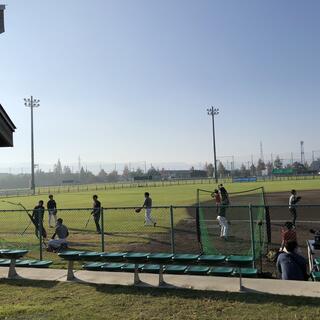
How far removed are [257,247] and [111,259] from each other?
5.99 m

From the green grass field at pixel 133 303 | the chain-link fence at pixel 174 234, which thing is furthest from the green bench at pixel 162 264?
the chain-link fence at pixel 174 234

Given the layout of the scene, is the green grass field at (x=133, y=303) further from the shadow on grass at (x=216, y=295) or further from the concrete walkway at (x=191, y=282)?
the concrete walkway at (x=191, y=282)

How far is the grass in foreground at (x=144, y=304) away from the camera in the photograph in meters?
7.18

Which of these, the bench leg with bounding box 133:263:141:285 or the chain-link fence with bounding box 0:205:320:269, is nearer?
the bench leg with bounding box 133:263:141:285

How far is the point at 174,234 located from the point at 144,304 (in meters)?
10.1

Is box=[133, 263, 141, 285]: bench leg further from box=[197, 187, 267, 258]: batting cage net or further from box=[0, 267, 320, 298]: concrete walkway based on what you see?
box=[197, 187, 267, 258]: batting cage net

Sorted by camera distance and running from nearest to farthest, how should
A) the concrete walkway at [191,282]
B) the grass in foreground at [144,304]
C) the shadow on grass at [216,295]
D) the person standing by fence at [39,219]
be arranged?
the grass in foreground at [144,304], the shadow on grass at [216,295], the concrete walkway at [191,282], the person standing by fence at [39,219]

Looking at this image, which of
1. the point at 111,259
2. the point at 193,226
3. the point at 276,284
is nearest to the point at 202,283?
the point at 276,284

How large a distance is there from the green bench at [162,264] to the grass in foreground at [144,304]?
2.14 ft

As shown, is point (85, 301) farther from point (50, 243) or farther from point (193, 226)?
point (193, 226)

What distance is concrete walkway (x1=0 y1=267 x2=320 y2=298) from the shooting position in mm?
8195

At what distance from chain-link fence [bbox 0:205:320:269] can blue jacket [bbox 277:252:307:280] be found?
2498 millimetres

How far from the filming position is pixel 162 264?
9.10 meters

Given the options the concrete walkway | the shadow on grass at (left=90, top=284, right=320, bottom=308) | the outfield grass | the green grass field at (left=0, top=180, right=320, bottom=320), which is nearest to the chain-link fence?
the concrete walkway
